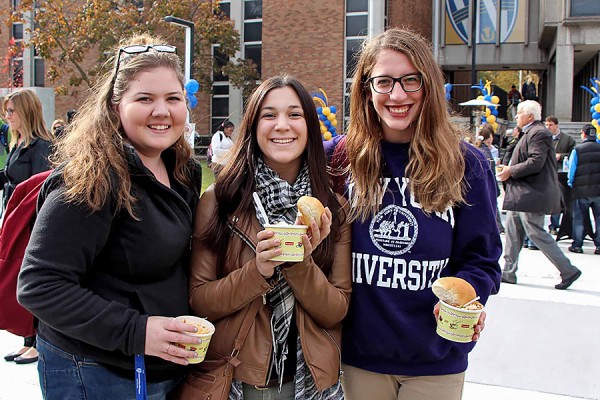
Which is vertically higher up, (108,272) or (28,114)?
(28,114)

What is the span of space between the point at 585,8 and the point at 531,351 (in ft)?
70.6

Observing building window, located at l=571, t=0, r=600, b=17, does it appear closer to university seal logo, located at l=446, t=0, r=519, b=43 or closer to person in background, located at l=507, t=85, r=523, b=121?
person in background, located at l=507, t=85, r=523, b=121

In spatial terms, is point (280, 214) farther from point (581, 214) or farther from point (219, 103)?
point (219, 103)

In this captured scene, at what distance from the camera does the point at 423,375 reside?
2.47 meters

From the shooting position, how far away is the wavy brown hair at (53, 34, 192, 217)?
2027 mm

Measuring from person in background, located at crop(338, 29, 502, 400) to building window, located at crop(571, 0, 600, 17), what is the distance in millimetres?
23484

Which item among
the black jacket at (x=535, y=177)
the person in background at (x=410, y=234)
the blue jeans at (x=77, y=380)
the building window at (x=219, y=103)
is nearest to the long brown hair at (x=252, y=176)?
the person in background at (x=410, y=234)

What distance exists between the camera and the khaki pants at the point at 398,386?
2.47m

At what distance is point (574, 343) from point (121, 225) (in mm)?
4643

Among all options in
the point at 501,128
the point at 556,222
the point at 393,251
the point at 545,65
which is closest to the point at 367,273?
the point at 393,251

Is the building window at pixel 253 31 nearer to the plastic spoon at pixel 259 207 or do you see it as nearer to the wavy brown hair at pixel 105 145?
the wavy brown hair at pixel 105 145

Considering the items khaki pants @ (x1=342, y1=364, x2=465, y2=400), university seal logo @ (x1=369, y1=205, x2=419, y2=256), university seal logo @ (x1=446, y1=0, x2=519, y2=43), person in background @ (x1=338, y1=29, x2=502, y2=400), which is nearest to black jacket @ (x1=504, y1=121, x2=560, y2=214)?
person in background @ (x1=338, y1=29, x2=502, y2=400)

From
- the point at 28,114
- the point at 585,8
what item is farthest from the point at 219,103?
the point at 28,114

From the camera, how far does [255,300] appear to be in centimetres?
238
